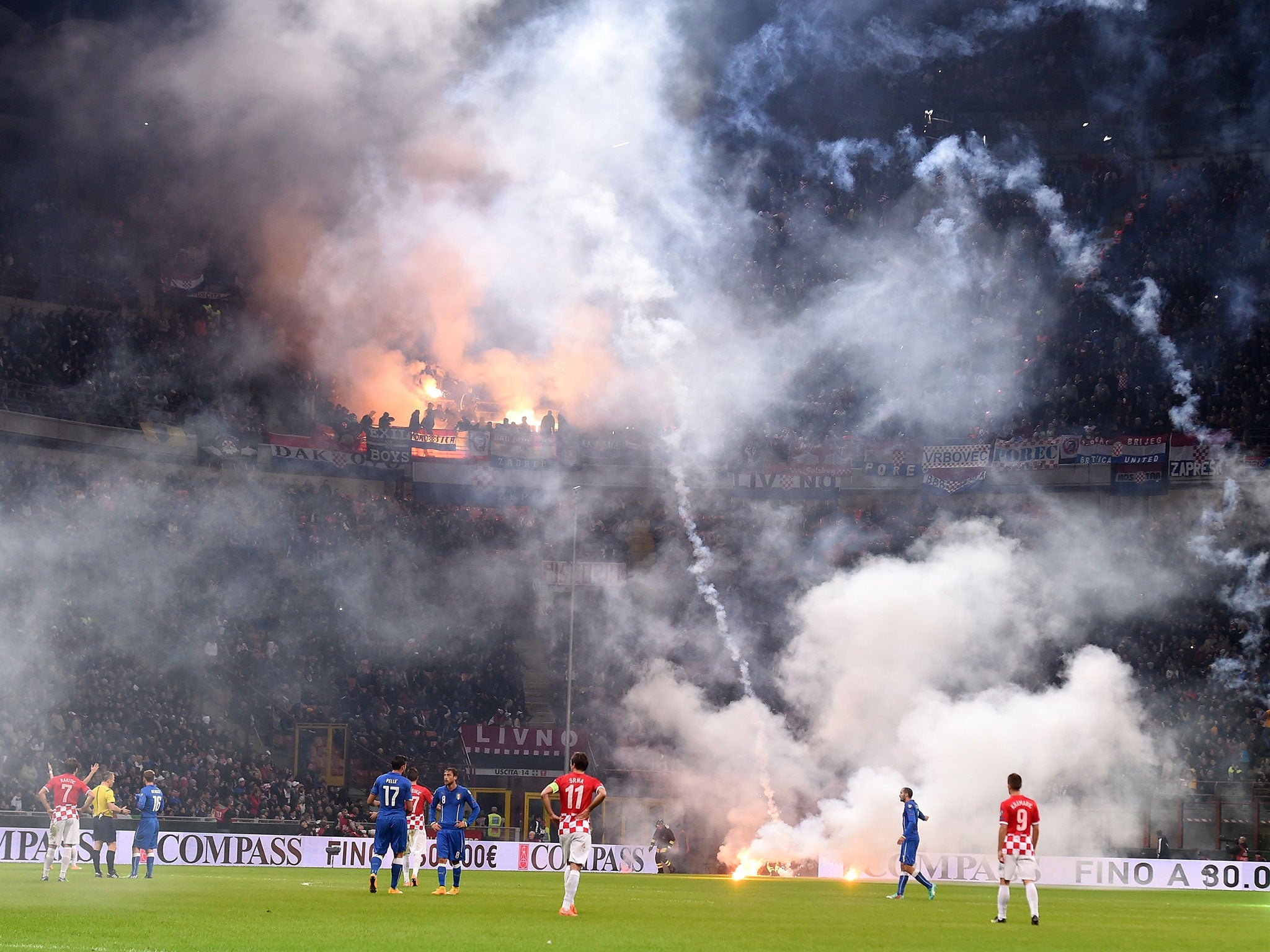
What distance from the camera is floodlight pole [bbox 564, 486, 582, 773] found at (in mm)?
44000

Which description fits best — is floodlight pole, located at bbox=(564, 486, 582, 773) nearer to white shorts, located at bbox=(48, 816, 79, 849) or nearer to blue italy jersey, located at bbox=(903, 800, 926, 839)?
blue italy jersey, located at bbox=(903, 800, 926, 839)

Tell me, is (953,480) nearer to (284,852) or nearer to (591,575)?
(591,575)

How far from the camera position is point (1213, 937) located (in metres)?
19.1

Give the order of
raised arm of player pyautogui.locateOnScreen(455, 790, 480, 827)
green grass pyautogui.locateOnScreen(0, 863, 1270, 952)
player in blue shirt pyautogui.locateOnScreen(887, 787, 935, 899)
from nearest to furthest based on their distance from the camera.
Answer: green grass pyautogui.locateOnScreen(0, 863, 1270, 952)
raised arm of player pyautogui.locateOnScreen(455, 790, 480, 827)
player in blue shirt pyautogui.locateOnScreen(887, 787, 935, 899)

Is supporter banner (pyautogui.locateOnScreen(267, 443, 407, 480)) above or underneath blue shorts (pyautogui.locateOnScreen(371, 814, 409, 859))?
above

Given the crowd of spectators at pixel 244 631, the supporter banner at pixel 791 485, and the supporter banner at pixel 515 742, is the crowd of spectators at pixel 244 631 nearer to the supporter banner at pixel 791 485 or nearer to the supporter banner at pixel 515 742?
the supporter banner at pixel 515 742

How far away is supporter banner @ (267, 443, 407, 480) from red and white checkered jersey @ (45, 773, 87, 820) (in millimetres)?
24129

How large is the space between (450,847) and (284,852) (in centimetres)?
1261

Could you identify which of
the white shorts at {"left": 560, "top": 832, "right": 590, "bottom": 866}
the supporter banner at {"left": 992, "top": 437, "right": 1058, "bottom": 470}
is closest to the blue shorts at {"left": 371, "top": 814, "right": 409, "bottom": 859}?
the white shorts at {"left": 560, "top": 832, "right": 590, "bottom": 866}

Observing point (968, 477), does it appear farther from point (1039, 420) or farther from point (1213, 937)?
point (1213, 937)

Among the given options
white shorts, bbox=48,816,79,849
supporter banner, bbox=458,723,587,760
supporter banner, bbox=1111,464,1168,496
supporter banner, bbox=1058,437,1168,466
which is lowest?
white shorts, bbox=48,816,79,849

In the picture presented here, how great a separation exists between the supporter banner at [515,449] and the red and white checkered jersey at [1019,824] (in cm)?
3257

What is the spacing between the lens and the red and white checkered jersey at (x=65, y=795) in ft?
87.3

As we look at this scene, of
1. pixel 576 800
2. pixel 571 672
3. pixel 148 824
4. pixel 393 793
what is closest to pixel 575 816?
pixel 576 800
